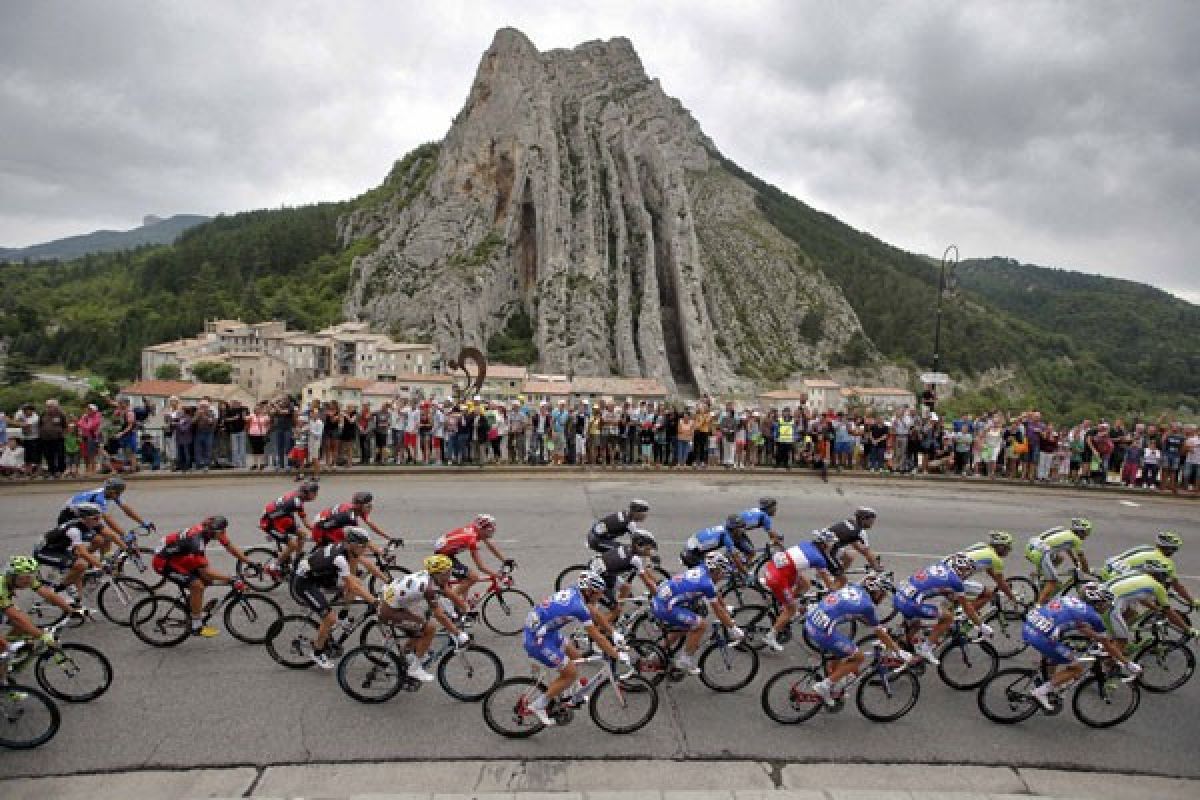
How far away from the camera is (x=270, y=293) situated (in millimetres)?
114875

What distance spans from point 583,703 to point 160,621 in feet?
17.7

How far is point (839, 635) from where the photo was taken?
7074mm

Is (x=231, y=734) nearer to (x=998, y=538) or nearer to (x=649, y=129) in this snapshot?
(x=998, y=538)

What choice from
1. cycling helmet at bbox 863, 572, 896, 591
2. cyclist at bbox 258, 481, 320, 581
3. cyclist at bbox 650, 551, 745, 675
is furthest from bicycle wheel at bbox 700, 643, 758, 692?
cyclist at bbox 258, 481, 320, 581

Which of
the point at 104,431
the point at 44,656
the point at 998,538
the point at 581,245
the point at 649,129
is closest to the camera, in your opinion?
the point at 44,656

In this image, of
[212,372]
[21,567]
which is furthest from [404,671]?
[212,372]

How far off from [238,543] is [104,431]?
8068 millimetres

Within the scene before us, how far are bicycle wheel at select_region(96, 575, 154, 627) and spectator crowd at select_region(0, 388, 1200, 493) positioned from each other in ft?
27.4

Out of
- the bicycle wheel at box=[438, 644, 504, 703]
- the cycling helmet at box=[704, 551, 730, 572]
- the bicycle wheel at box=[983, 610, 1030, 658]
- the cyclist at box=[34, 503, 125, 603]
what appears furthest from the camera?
the bicycle wheel at box=[983, 610, 1030, 658]

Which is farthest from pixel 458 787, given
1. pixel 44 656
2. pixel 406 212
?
pixel 406 212

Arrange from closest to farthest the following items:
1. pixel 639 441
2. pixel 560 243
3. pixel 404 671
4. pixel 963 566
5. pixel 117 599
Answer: pixel 404 671, pixel 963 566, pixel 117 599, pixel 639 441, pixel 560 243

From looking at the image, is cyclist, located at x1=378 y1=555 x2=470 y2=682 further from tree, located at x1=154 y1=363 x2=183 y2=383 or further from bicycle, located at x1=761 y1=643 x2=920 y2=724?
tree, located at x1=154 y1=363 x2=183 y2=383

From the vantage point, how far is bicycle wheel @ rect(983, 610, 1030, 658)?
28.9 ft

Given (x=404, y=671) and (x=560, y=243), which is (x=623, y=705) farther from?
(x=560, y=243)
